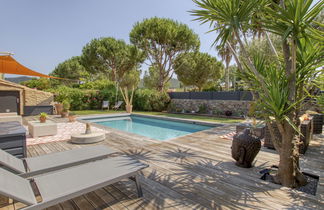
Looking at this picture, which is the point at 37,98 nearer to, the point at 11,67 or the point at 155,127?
the point at 11,67

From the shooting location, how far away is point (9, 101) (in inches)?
493

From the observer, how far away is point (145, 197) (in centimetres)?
268

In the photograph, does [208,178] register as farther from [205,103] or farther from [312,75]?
[205,103]

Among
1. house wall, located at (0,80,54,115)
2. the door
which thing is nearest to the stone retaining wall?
house wall, located at (0,80,54,115)

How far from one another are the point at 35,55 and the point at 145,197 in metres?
18.7

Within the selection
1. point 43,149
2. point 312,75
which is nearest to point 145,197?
point 312,75

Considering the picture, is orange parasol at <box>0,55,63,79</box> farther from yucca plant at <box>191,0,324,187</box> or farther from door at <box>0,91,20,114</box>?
door at <box>0,91,20,114</box>

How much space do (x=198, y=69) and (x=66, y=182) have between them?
23569 mm

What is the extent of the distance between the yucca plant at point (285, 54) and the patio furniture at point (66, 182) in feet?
7.58

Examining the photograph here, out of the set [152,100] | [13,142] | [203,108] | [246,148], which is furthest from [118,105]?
[246,148]

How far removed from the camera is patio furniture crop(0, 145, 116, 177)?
98.9 inches

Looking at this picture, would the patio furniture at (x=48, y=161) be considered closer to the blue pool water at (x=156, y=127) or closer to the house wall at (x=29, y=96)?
the blue pool water at (x=156, y=127)

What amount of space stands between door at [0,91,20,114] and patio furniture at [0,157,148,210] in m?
13.5

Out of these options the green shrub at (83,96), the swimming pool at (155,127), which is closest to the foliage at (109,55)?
the green shrub at (83,96)
